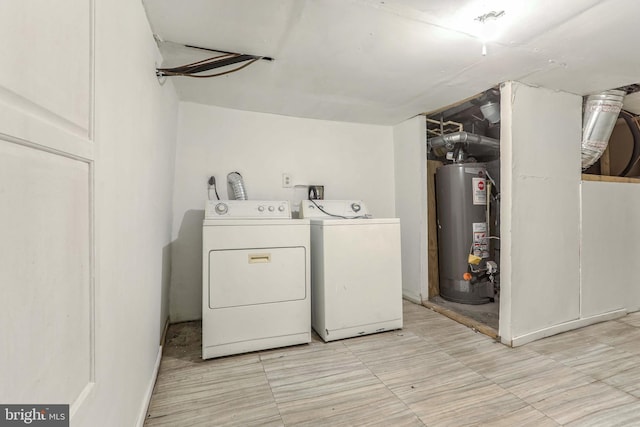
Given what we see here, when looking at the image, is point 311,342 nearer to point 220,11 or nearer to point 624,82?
point 220,11

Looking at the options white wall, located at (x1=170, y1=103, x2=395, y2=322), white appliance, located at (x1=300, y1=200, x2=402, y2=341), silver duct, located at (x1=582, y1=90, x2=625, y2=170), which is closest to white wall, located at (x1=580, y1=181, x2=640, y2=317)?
silver duct, located at (x1=582, y1=90, x2=625, y2=170)

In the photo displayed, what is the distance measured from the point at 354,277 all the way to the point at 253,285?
2.33 feet

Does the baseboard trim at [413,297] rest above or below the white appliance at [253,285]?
below

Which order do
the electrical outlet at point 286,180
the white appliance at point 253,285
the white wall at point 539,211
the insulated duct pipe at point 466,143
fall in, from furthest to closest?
the insulated duct pipe at point 466,143, the electrical outlet at point 286,180, the white wall at point 539,211, the white appliance at point 253,285

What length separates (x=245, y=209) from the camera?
2086mm

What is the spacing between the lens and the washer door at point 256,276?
68.1 inches

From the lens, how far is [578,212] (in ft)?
6.90

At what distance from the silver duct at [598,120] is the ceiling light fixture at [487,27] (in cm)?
135

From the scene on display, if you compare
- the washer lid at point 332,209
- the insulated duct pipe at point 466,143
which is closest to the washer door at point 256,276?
the washer lid at point 332,209

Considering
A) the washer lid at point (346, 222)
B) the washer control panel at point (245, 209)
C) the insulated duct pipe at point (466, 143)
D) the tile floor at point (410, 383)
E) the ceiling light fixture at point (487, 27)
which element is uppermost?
the ceiling light fixture at point (487, 27)

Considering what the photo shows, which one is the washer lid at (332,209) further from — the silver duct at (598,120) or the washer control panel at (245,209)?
the silver duct at (598,120)

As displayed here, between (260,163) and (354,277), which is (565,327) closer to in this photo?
(354,277)

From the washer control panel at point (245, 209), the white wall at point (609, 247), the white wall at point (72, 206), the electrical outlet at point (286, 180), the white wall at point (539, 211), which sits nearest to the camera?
the white wall at point (72, 206)

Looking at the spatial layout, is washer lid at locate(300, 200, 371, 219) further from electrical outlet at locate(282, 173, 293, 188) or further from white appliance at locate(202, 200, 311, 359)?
white appliance at locate(202, 200, 311, 359)
